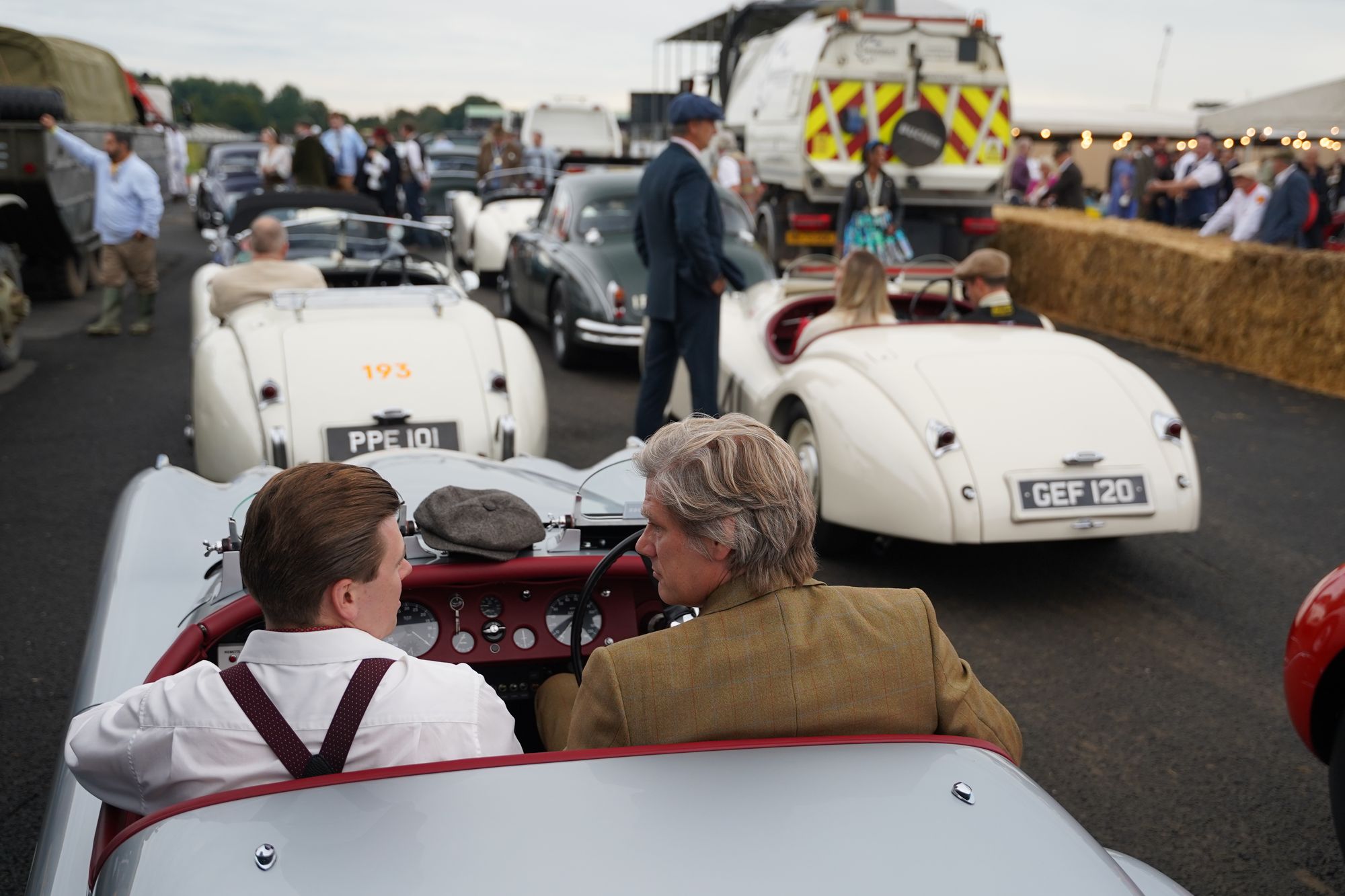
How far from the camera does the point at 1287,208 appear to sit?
11750mm

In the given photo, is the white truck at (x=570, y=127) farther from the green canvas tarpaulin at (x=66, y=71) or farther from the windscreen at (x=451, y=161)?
the green canvas tarpaulin at (x=66, y=71)

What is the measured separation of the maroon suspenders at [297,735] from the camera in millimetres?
1745

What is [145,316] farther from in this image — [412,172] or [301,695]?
[301,695]

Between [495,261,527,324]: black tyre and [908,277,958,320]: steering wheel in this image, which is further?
[495,261,527,324]: black tyre

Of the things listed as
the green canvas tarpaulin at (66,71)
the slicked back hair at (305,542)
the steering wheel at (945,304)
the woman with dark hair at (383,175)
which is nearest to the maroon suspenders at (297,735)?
the slicked back hair at (305,542)

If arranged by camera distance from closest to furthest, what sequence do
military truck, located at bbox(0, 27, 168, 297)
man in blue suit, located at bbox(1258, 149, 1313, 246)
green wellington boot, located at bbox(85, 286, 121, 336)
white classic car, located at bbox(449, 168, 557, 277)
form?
military truck, located at bbox(0, 27, 168, 297)
green wellington boot, located at bbox(85, 286, 121, 336)
man in blue suit, located at bbox(1258, 149, 1313, 246)
white classic car, located at bbox(449, 168, 557, 277)

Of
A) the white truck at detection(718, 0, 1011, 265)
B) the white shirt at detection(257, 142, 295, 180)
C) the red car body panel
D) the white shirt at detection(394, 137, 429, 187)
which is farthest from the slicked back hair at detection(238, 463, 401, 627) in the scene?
the white shirt at detection(394, 137, 429, 187)

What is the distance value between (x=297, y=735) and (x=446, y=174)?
20639 millimetres

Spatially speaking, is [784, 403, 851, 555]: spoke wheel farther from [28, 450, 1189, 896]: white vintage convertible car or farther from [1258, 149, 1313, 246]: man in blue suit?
[1258, 149, 1313, 246]: man in blue suit

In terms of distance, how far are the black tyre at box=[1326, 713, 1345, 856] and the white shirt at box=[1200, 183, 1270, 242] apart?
11.0m

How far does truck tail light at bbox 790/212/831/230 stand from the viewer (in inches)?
529

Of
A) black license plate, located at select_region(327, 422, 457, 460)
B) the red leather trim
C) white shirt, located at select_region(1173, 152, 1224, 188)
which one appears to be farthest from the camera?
white shirt, located at select_region(1173, 152, 1224, 188)

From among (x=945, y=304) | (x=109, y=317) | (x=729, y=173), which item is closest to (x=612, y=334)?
(x=945, y=304)

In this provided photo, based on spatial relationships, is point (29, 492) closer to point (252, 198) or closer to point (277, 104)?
point (252, 198)
